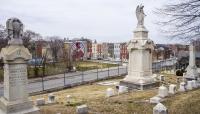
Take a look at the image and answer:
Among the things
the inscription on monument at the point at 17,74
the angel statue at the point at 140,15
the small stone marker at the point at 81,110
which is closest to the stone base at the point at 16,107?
the inscription on monument at the point at 17,74

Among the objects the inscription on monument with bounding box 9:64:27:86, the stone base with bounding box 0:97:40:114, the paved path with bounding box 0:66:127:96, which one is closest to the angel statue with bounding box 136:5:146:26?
the inscription on monument with bounding box 9:64:27:86

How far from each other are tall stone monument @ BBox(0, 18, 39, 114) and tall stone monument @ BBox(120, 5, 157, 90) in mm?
9916

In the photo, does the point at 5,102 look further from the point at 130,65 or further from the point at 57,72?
the point at 57,72

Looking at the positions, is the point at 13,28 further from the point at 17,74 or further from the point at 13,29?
the point at 17,74

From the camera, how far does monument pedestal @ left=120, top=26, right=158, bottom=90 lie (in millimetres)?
18406

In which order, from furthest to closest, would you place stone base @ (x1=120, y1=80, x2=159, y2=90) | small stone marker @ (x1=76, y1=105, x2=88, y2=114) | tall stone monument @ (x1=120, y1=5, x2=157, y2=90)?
tall stone monument @ (x1=120, y1=5, x2=157, y2=90) < stone base @ (x1=120, y1=80, x2=159, y2=90) < small stone marker @ (x1=76, y1=105, x2=88, y2=114)

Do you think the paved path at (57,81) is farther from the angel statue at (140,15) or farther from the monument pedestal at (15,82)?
the monument pedestal at (15,82)

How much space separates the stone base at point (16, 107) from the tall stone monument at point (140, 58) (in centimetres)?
964

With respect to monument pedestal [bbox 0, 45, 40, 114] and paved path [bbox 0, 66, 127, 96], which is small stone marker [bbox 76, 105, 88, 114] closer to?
monument pedestal [bbox 0, 45, 40, 114]

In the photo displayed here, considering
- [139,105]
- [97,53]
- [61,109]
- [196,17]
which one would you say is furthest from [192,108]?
[97,53]

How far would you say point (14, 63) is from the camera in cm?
966

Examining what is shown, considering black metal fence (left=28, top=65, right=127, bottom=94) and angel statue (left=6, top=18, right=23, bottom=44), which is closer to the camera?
angel statue (left=6, top=18, right=23, bottom=44)

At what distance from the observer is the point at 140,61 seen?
733 inches

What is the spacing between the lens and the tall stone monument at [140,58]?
18.4 meters
